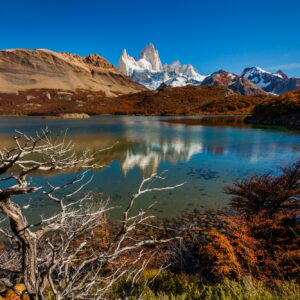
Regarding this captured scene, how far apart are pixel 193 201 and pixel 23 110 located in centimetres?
20715

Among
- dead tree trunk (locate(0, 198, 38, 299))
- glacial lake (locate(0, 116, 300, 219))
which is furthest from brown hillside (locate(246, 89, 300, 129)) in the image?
dead tree trunk (locate(0, 198, 38, 299))

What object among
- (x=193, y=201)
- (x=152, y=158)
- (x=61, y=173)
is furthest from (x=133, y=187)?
(x=152, y=158)

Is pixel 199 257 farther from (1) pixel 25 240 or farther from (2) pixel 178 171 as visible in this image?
(2) pixel 178 171

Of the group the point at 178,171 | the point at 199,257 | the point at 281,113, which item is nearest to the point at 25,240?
the point at 199,257

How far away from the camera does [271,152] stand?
33.0m

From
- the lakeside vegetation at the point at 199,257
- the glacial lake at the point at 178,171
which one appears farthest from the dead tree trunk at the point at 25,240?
the glacial lake at the point at 178,171

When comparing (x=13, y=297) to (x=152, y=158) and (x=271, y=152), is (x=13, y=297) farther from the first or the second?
(x=271, y=152)

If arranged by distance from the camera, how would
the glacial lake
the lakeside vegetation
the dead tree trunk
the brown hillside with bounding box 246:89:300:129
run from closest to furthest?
the dead tree trunk → the lakeside vegetation → the glacial lake → the brown hillside with bounding box 246:89:300:129

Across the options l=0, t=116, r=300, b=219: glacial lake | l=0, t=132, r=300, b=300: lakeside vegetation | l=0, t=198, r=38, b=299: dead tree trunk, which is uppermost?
l=0, t=198, r=38, b=299: dead tree trunk

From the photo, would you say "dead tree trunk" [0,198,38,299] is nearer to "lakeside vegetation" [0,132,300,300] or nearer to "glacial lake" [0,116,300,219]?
"lakeside vegetation" [0,132,300,300]

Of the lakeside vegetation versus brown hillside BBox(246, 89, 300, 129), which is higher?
brown hillside BBox(246, 89, 300, 129)

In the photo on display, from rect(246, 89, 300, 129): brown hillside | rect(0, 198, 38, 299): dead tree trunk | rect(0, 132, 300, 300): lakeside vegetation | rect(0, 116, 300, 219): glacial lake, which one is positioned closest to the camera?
rect(0, 198, 38, 299): dead tree trunk

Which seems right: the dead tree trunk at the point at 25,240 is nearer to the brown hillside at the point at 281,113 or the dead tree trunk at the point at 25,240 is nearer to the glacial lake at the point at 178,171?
the glacial lake at the point at 178,171

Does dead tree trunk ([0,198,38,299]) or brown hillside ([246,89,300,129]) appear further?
brown hillside ([246,89,300,129])
